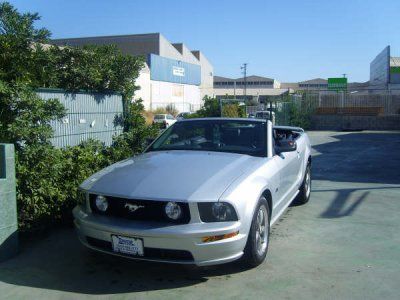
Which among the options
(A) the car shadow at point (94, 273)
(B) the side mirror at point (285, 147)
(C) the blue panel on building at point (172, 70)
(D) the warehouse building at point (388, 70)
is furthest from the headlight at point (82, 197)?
(C) the blue panel on building at point (172, 70)

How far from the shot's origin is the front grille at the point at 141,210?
4.23 m

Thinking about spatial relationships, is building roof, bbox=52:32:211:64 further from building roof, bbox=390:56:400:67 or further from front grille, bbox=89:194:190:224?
front grille, bbox=89:194:190:224

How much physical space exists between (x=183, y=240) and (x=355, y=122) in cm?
2739

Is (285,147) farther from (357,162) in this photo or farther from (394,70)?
(394,70)

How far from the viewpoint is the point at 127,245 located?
4.26 meters

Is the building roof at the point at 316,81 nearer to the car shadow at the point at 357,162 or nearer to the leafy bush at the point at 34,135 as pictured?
the car shadow at the point at 357,162

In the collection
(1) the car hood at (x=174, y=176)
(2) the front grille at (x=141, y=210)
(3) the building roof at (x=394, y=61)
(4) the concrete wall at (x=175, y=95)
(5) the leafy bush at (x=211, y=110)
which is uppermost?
(3) the building roof at (x=394, y=61)

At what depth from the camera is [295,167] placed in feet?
21.9

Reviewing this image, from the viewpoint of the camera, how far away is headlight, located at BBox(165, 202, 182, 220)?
166 inches

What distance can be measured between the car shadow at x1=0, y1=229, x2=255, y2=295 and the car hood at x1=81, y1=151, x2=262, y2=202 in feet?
2.68

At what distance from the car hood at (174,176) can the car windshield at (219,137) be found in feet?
0.81

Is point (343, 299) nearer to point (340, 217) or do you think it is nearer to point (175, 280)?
point (175, 280)

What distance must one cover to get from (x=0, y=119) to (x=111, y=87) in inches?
130

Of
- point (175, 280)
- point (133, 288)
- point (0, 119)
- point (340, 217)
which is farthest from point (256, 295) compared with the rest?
point (0, 119)
